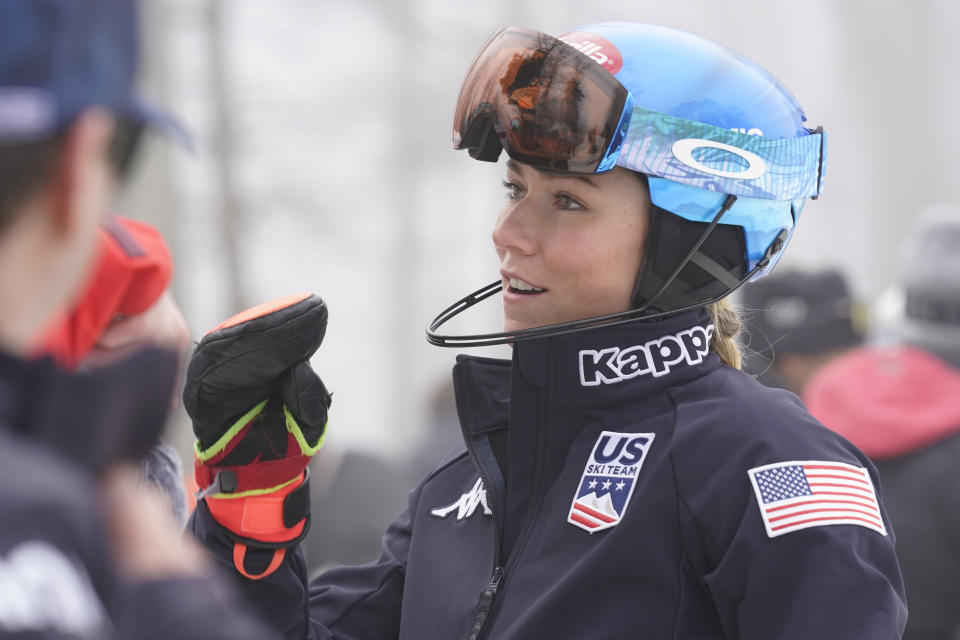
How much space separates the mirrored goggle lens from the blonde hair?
1.28ft

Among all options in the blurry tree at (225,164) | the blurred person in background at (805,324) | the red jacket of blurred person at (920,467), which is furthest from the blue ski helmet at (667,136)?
the blurry tree at (225,164)

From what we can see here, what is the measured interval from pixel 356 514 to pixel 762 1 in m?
19.5

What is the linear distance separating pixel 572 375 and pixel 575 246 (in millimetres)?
223

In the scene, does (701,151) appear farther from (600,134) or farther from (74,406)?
(74,406)

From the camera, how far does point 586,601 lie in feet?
5.59

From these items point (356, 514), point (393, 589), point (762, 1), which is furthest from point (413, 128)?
point (393, 589)

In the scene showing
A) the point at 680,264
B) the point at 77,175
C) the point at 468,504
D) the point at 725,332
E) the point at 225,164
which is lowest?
the point at 225,164

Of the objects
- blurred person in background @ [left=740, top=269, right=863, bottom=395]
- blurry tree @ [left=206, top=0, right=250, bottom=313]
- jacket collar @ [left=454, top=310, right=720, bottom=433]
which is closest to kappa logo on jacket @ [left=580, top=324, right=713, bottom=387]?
jacket collar @ [left=454, top=310, right=720, bottom=433]

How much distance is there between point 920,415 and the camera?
11.8 ft

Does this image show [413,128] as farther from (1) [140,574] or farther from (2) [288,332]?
(1) [140,574]

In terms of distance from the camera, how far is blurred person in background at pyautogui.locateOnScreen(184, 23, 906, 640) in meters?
1.76

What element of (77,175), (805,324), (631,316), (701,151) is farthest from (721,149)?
(805,324)

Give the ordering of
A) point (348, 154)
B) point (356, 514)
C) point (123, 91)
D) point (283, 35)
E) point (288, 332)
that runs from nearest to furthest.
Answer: point (123, 91), point (288, 332), point (356, 514), point (283, 35), point (348, 154)

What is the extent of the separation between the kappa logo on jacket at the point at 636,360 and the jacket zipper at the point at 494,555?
9.7 inches
